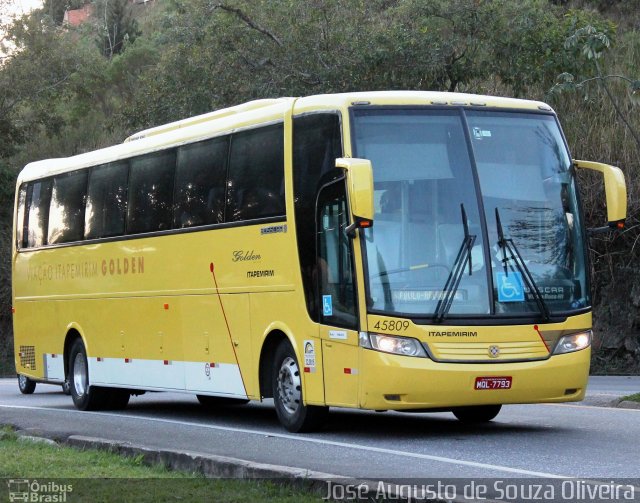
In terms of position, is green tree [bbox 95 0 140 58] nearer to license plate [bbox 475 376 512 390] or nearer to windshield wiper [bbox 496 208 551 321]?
windshield wiper [bbox 496 208 551 321]

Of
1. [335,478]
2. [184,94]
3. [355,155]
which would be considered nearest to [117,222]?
[355,155]

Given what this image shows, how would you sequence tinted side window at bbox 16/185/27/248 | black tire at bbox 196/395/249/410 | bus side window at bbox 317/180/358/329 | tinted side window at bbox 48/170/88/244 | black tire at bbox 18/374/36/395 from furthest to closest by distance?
black tire at bbox 18/374/36/395, tinted side window at bbox 16/185/27/248, tinted side window at bbox 48/170/88/244, black tire at bbox 196/395/249/410, bus side window at bbox 317/180/358/329

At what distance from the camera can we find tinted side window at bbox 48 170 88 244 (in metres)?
19.6

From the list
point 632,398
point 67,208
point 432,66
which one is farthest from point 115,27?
point 632,398

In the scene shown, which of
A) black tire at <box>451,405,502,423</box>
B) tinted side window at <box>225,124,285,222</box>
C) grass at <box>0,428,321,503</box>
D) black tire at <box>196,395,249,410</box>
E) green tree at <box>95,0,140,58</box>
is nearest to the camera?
grass at <box>0,428,321,503</box>

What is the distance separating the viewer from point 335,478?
823 cm

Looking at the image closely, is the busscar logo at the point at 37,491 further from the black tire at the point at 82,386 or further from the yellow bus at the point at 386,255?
the black tire at the point at 82,386

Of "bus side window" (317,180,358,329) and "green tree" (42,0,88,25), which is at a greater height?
"green tree" (42,0,88,25)

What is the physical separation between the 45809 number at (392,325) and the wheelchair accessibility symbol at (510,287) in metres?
1.03

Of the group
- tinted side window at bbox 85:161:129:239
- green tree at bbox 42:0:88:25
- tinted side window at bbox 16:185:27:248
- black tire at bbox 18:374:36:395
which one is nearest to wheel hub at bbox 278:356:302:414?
tinted side window at bbox 85:161:129:239

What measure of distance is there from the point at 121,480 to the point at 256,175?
5.99 metres

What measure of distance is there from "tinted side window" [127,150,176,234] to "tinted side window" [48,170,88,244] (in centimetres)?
187

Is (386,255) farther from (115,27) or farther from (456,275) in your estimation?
(115,27)

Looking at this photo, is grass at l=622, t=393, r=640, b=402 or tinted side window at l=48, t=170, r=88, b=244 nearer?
grass at l=622, t=393, r=640, b=402
